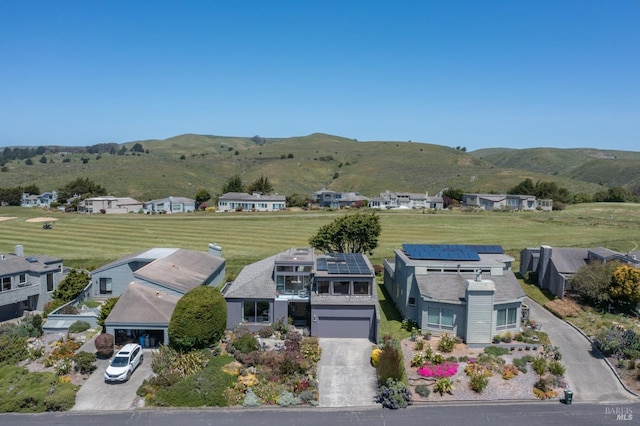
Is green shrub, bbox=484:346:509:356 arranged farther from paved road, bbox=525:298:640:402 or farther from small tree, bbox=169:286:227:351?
small tree, bbox=169:286:227:351

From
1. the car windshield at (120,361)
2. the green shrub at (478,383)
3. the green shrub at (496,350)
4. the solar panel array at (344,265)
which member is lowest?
the green shrub at (478,383)

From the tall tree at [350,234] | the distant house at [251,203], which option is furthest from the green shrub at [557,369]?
the distant house at [251,203]

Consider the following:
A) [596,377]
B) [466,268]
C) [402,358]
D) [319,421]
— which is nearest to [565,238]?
[466,268]

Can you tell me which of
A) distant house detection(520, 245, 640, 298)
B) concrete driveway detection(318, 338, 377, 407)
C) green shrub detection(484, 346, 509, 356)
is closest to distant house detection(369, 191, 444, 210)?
distant house detection(520, 245, 640, 298)

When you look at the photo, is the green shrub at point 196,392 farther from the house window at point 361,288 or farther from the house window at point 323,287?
the house window at point 361,288

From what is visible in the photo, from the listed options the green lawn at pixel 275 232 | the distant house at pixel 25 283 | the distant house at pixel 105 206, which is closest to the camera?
the distant house at pixel 25 283

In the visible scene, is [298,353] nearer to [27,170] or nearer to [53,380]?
[53,380]
